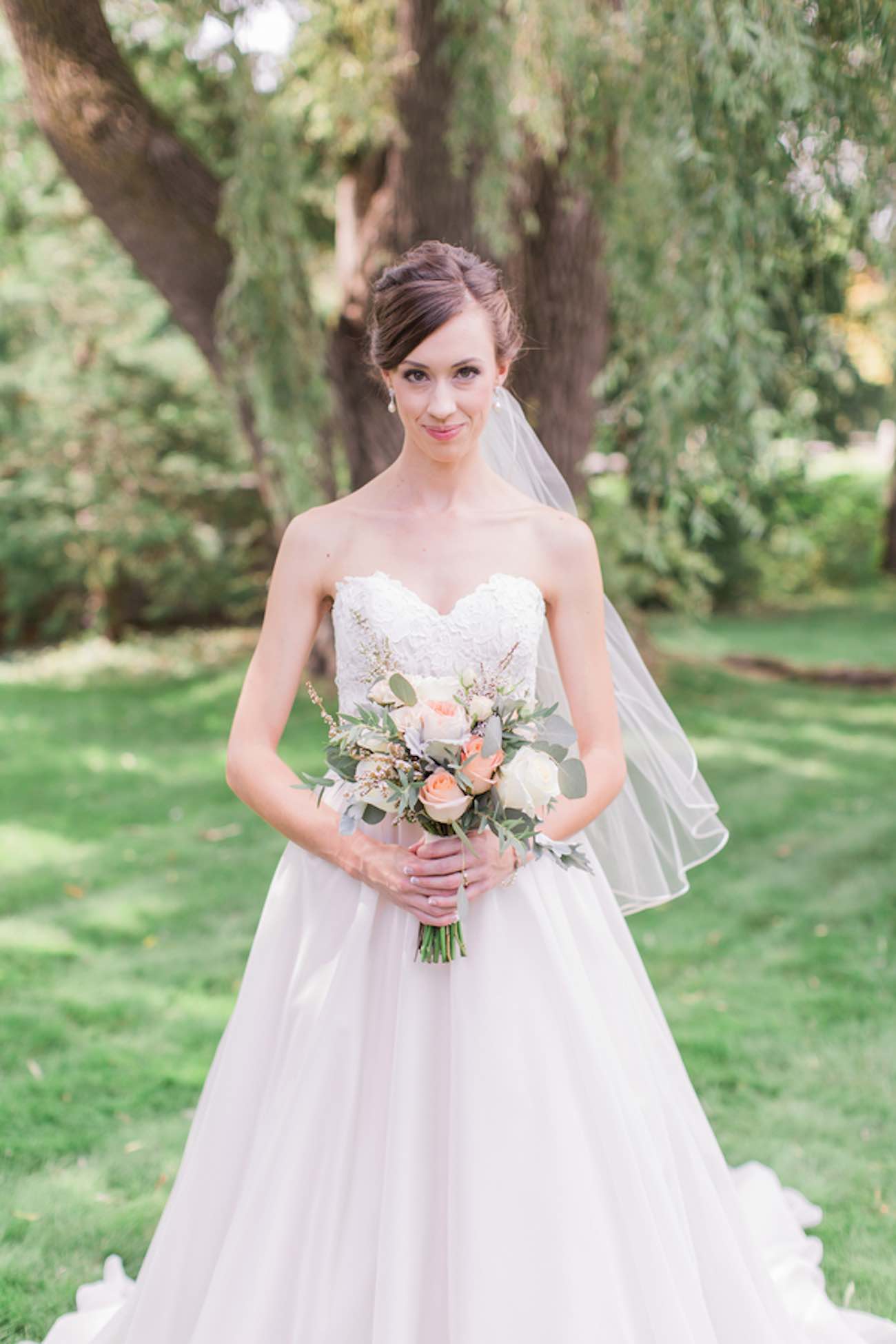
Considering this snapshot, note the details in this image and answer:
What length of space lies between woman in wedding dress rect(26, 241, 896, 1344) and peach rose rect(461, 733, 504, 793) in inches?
8.3

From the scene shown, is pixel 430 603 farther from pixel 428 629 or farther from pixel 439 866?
pixel 439 866

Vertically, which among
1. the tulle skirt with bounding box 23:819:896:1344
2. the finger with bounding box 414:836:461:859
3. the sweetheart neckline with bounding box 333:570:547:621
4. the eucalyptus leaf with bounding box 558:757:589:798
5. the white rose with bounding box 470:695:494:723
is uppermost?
the sweetheart neckline with bounding box 333:570:547:621

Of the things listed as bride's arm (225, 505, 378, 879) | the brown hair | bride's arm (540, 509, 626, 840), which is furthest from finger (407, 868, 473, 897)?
the brown hair

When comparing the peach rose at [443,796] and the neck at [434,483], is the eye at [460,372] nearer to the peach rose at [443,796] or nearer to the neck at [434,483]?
the neck at [434,483]

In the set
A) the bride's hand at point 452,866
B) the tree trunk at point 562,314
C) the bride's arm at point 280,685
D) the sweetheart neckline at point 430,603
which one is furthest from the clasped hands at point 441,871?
the tree trunk at point 562,314

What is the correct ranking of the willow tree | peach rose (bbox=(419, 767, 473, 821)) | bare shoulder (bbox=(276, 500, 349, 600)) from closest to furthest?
peach rose (bbox=(419, 767, 473, 821)) < bare shoulder (bbox=(276, 500, 349, 600)) < the willow tree

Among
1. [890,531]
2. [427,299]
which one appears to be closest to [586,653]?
[427,299]

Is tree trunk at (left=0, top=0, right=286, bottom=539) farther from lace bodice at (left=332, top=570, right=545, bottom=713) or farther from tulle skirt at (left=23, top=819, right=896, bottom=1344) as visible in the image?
tulle skirt at (left=23, top=819, right=896, bottom=1344)

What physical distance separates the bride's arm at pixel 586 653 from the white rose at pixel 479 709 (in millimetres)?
485

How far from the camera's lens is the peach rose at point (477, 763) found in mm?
1960

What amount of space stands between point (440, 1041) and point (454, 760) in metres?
0.60

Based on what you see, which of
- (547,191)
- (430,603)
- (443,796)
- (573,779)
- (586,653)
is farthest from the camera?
(547,191)

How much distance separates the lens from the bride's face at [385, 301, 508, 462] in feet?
7.55

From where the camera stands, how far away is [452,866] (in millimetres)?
2133
